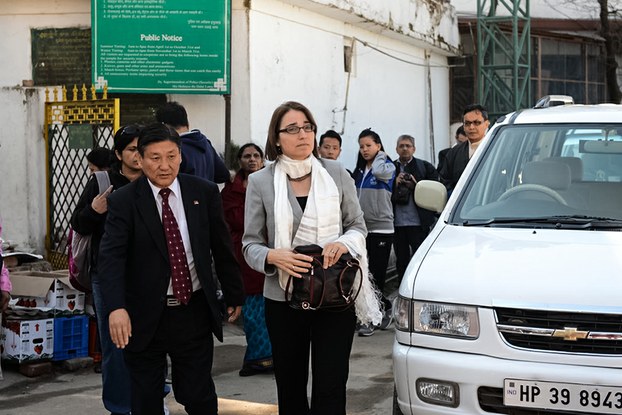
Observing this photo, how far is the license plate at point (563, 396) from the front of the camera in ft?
12.6

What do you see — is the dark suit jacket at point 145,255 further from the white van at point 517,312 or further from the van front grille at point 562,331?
the van front grille at point 562,331

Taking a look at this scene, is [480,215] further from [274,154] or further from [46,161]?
[46,161]

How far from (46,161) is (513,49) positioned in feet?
30.2

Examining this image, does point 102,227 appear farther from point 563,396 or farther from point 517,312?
point 563,396

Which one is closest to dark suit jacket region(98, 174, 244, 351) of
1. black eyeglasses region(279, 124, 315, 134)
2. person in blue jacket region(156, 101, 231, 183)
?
black eyeglasses region(279, 124, 315, 134)

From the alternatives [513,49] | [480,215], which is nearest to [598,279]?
[480,215]

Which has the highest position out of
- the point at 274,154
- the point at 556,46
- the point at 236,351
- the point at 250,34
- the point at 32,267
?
the point at 556,46

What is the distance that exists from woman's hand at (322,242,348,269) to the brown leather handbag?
0.02 metres

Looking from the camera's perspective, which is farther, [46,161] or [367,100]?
[367,100]

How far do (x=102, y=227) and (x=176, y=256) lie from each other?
1280mm

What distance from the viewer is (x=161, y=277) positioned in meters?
4.39

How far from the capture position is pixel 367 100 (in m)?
13.1

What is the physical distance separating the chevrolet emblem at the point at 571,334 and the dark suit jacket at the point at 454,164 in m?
4.64

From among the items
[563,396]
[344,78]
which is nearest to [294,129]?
[563,396]
